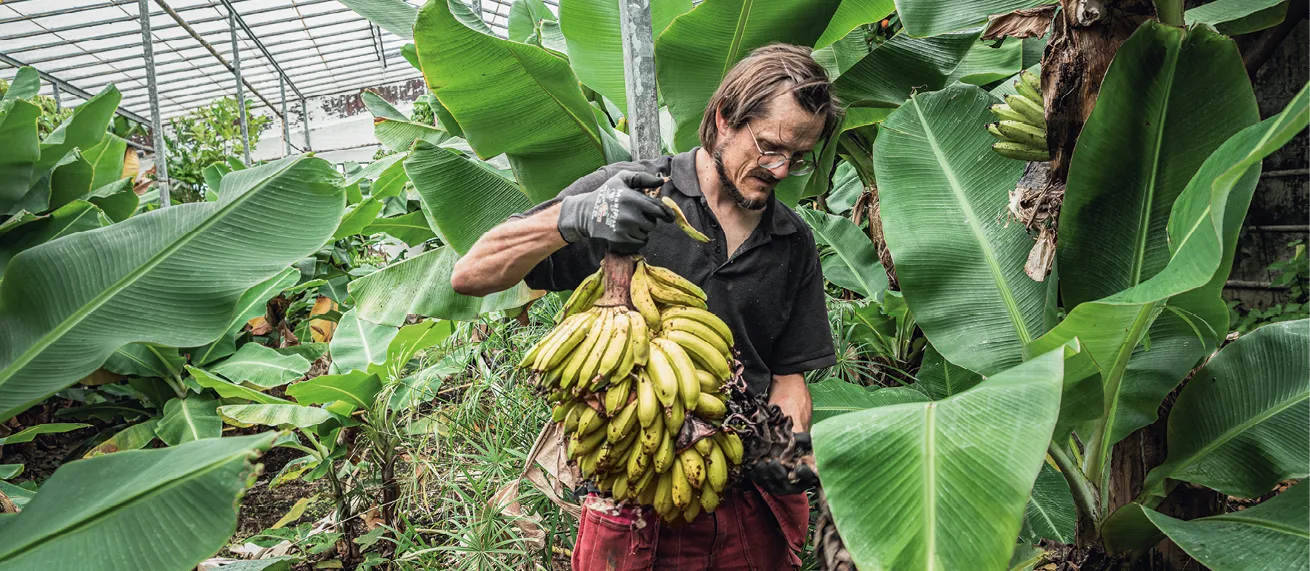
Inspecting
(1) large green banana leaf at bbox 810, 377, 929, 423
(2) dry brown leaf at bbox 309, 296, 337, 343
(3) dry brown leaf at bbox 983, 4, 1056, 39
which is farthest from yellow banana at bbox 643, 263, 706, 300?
(2) dry brown leaf at bbox 309, 296, 337, 343

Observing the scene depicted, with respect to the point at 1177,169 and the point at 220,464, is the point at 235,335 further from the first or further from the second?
the point at 1177,169

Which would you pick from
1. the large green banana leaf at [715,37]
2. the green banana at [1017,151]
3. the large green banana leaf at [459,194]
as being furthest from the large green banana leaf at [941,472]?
the large green banana leaf at [459,194]

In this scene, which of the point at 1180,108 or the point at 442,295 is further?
the point at 442,295

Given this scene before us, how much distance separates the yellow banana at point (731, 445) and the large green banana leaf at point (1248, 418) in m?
1.17

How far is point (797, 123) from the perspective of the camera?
1.75m

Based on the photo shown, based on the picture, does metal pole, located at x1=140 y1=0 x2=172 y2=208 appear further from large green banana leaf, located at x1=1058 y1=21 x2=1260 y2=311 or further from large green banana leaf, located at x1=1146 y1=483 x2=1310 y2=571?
large green banana leaf, located at x1=1146 y1=483 x2=1310 y2=571

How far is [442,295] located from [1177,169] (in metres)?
2.39

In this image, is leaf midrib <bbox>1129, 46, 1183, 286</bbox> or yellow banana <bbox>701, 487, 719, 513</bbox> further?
leaf midrib <bbox>1129, 46, 1183, 286</bbox>

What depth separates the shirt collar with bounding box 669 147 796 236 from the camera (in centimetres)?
193

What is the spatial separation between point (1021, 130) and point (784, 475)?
1.26 metres

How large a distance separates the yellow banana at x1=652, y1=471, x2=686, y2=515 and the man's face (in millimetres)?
658

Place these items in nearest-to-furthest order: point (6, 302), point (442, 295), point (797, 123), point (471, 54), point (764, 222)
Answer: point (6, 302), point (797, 123), point (764, 222), point (471, 54), point (442, 295)

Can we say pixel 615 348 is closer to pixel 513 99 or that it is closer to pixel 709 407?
pixel 709 407

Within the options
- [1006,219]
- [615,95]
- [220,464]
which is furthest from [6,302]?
[1006,219]
